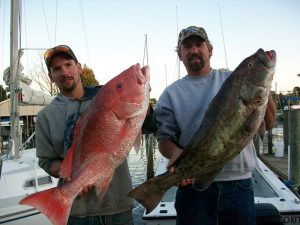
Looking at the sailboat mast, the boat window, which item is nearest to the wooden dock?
the boat window

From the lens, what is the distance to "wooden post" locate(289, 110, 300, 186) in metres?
9.43

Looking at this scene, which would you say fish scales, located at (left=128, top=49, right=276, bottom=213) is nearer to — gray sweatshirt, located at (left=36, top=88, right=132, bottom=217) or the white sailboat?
gray sweatshirt, located at (left=36, top=88, right=132, bottom=217)

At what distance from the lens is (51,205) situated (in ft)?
8.71

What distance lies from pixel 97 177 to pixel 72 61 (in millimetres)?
1211

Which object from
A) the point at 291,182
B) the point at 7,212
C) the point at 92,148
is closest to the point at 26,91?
the point at 7,212

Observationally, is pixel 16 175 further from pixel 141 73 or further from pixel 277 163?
pixel 277 163

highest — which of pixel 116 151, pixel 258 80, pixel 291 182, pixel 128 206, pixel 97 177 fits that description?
pixel 258 80

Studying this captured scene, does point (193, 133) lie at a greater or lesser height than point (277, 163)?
greater

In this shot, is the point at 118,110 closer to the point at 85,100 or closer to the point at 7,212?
the point at 85,100

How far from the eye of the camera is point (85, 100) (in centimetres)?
350

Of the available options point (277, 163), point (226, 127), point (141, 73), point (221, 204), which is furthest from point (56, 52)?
point (277, 163)

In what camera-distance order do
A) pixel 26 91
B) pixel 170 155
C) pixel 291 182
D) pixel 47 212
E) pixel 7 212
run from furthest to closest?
pixel 26 91
pixel 291 182
pixel 7 212
pixel 170 155
pixel 47 212

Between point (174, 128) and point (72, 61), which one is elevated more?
point (72, 61)

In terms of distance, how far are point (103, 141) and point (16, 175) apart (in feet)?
19.9
